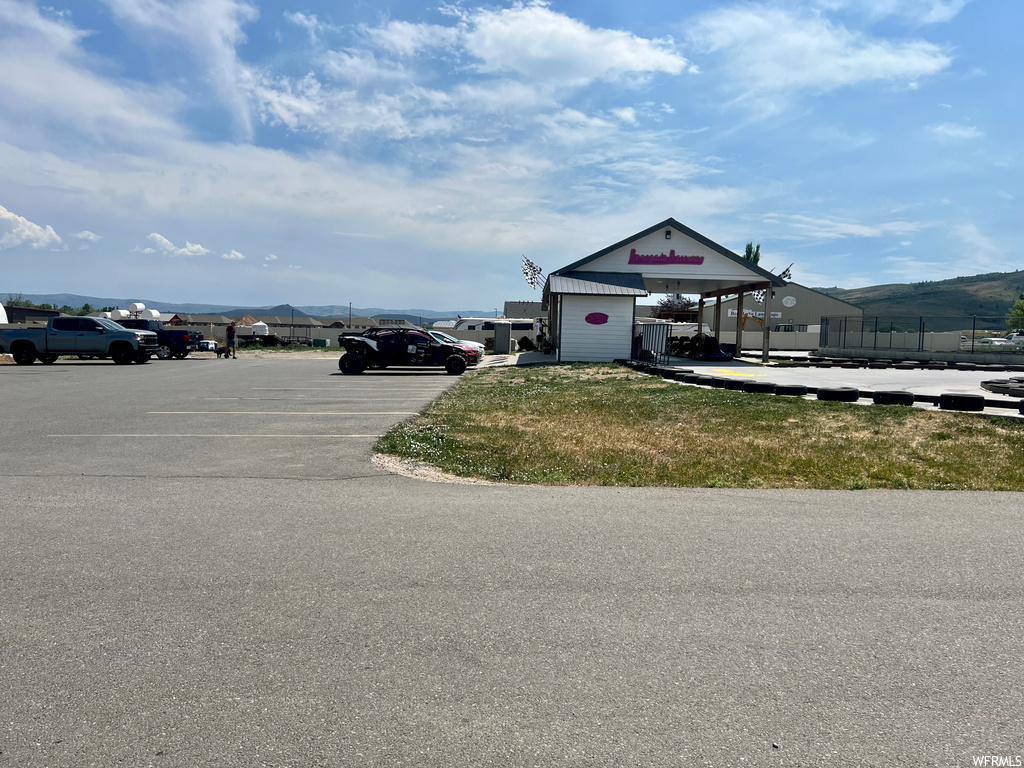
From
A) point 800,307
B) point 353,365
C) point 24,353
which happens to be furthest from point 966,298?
point 24,353

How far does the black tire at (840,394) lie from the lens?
1417 centimetres

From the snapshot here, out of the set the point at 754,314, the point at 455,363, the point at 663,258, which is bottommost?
the point at 455,363

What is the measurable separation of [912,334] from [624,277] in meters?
19.7

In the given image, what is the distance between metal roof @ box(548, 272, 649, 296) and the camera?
28547mm

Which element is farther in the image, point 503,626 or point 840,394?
point 840,394

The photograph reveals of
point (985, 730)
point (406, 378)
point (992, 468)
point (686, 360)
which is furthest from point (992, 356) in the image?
point (985, 730)

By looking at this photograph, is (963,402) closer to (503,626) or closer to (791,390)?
(791,390)

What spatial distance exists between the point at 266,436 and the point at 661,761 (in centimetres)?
855

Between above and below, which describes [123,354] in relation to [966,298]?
below

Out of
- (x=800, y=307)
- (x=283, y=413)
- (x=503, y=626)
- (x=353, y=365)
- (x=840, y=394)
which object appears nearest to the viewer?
(x=503, y=626)

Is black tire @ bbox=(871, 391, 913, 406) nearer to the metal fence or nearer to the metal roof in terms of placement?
the metal roof

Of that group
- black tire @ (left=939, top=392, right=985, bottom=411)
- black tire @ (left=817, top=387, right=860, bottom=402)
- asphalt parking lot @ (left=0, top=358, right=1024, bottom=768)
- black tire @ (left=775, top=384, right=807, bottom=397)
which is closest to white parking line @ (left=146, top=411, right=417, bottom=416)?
asphalt parking lot @ (left=0, top=358, right=1024, bottom=768)

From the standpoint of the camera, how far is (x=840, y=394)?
14.2m

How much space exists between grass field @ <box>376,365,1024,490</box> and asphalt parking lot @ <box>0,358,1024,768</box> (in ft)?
2.39
